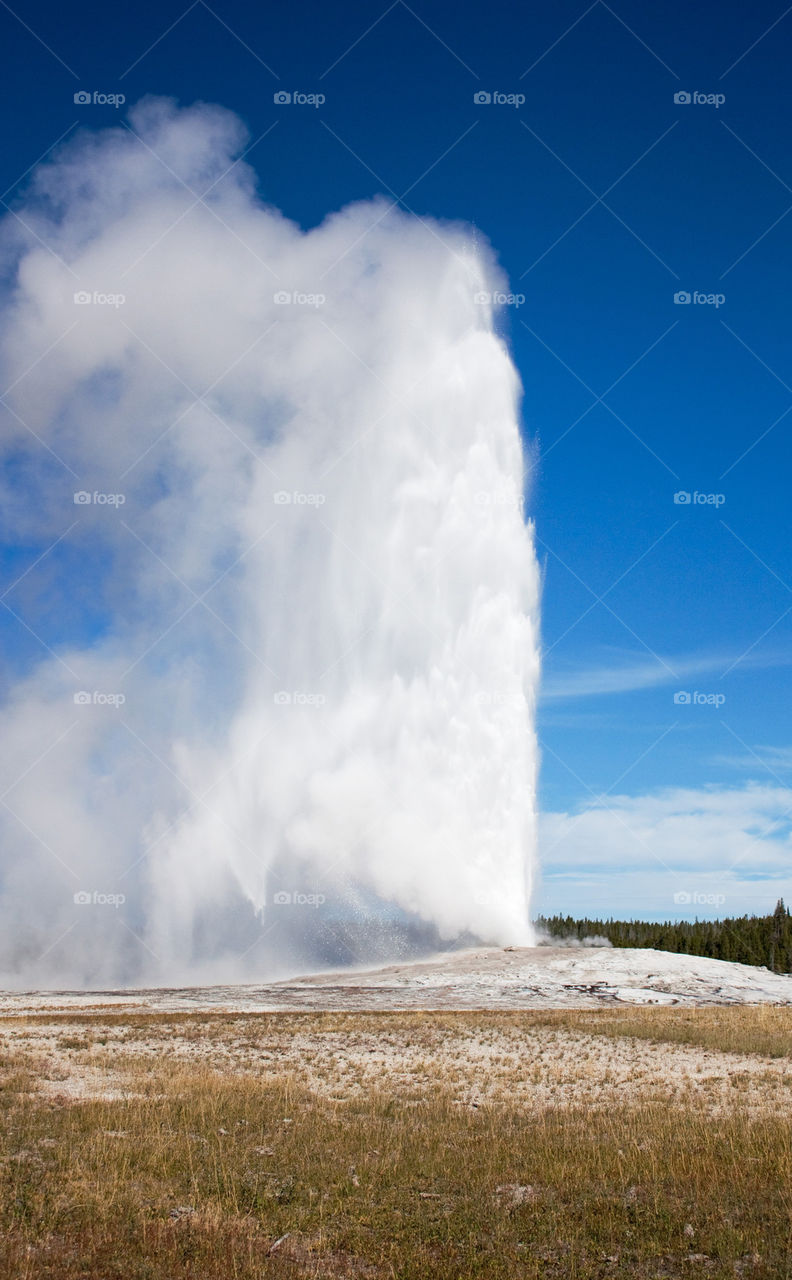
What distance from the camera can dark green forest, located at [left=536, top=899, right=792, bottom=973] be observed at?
105438 millimetres

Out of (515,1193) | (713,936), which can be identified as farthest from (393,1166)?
(713,936)

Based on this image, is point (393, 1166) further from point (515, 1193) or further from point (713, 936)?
point (713, 936)

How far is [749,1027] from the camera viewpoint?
32281mm

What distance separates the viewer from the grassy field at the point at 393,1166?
9109 mm

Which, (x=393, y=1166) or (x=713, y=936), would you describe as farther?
(x=713, y=936)

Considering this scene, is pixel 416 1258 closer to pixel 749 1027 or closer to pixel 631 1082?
pixel 631 1082

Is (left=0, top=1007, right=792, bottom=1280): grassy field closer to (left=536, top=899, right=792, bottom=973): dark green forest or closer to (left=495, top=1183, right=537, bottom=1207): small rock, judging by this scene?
(left=495, top=1183, right=537, bottom=1207): small rock

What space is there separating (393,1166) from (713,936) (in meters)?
112

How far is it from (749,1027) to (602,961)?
24.4 metres

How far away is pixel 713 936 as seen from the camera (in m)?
114

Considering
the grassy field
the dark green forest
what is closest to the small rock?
the grassy field

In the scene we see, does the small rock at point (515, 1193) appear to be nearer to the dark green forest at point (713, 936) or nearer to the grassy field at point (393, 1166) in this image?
the grassy field at point (393, 1166)

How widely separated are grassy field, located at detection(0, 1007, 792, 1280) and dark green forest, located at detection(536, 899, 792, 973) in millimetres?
81203

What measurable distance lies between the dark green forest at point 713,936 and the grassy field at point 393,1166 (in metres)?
81.2
